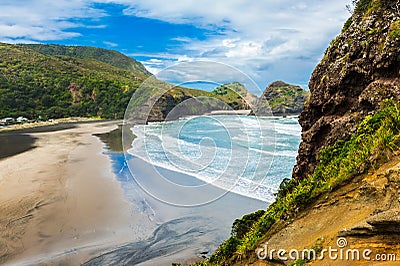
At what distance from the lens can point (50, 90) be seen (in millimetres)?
93062

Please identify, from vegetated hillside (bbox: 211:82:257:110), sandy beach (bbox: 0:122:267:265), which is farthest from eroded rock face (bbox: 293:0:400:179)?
→ sandy beach (bbox: 0:122:267:265)

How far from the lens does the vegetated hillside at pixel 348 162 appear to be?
12.4 feet

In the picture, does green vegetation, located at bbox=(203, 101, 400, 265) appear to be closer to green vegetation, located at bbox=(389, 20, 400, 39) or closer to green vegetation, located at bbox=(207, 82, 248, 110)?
green vegetation, located at bbox=(389, 20, 400, 39)

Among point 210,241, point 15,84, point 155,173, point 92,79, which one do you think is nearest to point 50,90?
point 15,84

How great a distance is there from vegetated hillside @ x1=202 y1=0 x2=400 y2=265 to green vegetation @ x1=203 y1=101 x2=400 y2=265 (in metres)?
0.02

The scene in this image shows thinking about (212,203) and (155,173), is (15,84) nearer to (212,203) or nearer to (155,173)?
(155,173)

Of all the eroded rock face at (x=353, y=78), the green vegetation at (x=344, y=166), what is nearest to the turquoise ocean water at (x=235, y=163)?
the eroded rock face at (x=353, y=78)

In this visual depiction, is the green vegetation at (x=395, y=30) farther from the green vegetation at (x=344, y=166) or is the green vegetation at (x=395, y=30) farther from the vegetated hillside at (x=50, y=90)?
the vegetated hillside at (x=50, y=90)

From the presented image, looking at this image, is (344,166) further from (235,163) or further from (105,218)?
(235,163)

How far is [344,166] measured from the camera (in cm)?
521

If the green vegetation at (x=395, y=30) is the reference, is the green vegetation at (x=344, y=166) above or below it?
below

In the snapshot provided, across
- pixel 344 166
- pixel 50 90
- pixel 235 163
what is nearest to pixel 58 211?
pixel 235 163

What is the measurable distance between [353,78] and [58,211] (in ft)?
42.3

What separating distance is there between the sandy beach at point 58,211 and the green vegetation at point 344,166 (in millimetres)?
6165
